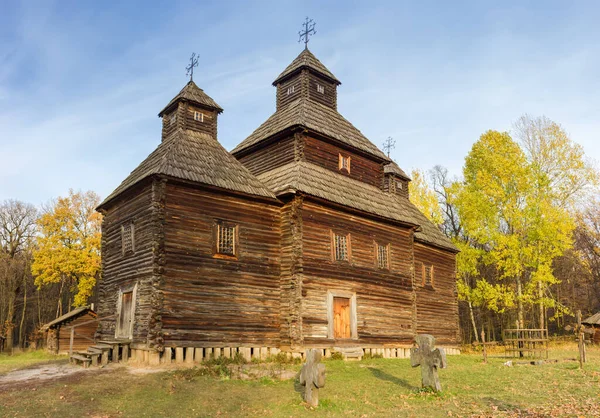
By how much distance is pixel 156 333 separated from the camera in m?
15.4

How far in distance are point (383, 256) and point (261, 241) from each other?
6677 millimetres

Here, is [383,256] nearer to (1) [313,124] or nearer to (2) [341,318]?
(2) [341,318]

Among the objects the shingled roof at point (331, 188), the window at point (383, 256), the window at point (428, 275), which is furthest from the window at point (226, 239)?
the window at point (428, 275)

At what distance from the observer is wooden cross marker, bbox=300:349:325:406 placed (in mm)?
10445

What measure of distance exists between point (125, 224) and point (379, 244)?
36.4 feet

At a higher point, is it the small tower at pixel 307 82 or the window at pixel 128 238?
the small tower at pixel 307 82

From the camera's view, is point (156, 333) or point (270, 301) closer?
point (156, 333)

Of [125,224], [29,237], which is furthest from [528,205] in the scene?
[29,237]

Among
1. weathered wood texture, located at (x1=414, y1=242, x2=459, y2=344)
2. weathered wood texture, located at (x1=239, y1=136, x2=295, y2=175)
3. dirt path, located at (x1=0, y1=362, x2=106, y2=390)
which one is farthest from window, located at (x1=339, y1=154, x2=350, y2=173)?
dirt path, located at (x1=0, y1=362, x2=106, y2=390)

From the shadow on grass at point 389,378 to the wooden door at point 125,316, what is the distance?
846 cm

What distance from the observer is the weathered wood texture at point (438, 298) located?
26984 mm

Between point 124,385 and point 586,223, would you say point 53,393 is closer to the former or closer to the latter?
point 124,385

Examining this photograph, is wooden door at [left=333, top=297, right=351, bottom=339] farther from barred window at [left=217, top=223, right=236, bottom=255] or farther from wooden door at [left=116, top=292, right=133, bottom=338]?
wooden door at [left=116, top=292, right=133, bottom=338]

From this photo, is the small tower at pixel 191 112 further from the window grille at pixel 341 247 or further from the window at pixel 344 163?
the window grille at pixel 341 247
